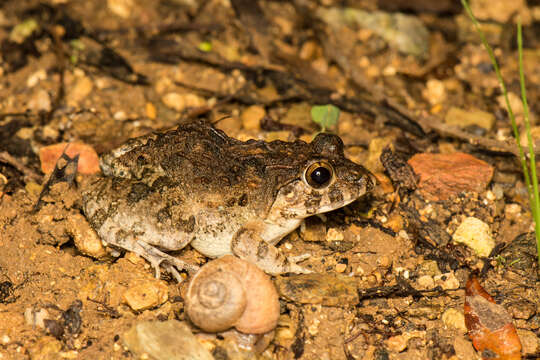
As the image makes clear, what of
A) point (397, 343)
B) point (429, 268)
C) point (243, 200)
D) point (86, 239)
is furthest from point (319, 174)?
point (86, 239)

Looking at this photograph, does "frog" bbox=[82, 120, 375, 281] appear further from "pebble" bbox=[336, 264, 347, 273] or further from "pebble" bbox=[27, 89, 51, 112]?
"pebble" bbox=[27, 89, 51, 112]

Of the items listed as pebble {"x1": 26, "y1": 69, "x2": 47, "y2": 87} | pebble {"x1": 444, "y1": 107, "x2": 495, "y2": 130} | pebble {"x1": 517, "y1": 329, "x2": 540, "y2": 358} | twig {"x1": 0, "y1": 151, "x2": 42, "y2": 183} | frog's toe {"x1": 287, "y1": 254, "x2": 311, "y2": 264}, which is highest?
pebble {"x1": 444, "y1": 107, "x2": 495, "y2": 130}

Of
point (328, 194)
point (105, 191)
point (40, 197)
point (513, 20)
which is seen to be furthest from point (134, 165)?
point (513, 20)

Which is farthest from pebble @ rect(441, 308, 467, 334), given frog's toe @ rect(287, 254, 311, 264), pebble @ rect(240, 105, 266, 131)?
pebble @ rect(240, 105, 266, 131)

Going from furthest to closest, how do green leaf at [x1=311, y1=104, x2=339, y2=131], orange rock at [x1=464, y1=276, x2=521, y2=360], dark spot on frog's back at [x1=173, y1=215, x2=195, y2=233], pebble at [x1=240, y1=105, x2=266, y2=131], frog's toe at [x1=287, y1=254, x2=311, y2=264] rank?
pebble at [x1=240, y1=105, x2=266, y2=131]
green leaf at [x1=311, y1=104, x2=339, y2=131]
frog's toe at [x1=287, y1=254, x2=311, y2=264]
dark spot on frog's back at [x1=173, y1=215, x2=195, y2=233]
orange rock at [x1=464, y1=276, x2=521, y2=360]

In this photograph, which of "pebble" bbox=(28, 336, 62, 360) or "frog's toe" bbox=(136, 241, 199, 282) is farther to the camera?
"frog's toe" bbox=(136, 241, 199, 282)

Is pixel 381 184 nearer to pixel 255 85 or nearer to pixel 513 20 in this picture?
pixel 255 85

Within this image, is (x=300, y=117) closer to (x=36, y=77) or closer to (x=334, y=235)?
(x=334, y=235)
